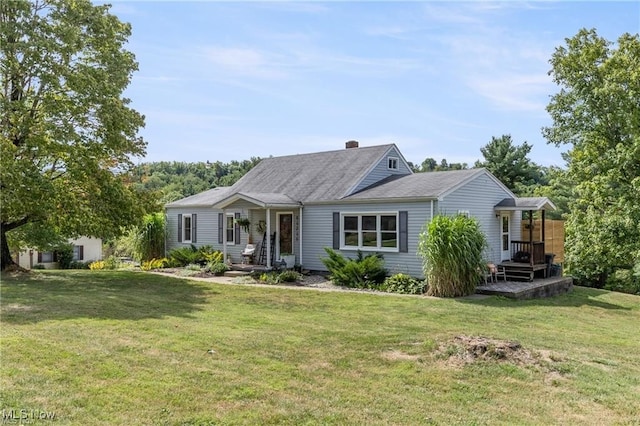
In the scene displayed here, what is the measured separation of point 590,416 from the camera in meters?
4.83

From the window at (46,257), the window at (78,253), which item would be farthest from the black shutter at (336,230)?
the window at (78,253)

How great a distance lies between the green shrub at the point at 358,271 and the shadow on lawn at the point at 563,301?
325 centimetres

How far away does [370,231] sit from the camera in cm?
1633

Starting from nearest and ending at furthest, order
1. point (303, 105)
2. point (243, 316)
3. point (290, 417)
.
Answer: point (290, 417), point (243, 316), point (303, 105)

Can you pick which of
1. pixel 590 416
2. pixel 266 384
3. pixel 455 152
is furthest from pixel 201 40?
pixel 455 152

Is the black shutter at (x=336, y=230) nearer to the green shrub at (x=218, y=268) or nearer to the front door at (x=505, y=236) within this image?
the green shrub at (x=218, y=268)

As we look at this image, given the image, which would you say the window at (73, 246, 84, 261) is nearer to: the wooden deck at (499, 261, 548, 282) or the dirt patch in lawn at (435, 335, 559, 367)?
the wooden deck at (499, 261, 548, 282)

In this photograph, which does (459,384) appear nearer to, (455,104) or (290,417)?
(290,417)

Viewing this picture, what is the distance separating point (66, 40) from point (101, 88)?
1.51m

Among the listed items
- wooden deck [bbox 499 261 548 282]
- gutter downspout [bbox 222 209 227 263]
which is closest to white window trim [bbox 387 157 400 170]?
wooden deck [bbox 499 261 548 282]

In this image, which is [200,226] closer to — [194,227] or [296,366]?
[194,227]

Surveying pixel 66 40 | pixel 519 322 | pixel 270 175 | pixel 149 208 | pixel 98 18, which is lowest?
pixel 519 322

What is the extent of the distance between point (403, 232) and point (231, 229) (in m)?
8.18

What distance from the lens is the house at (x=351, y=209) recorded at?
51.0 ft
